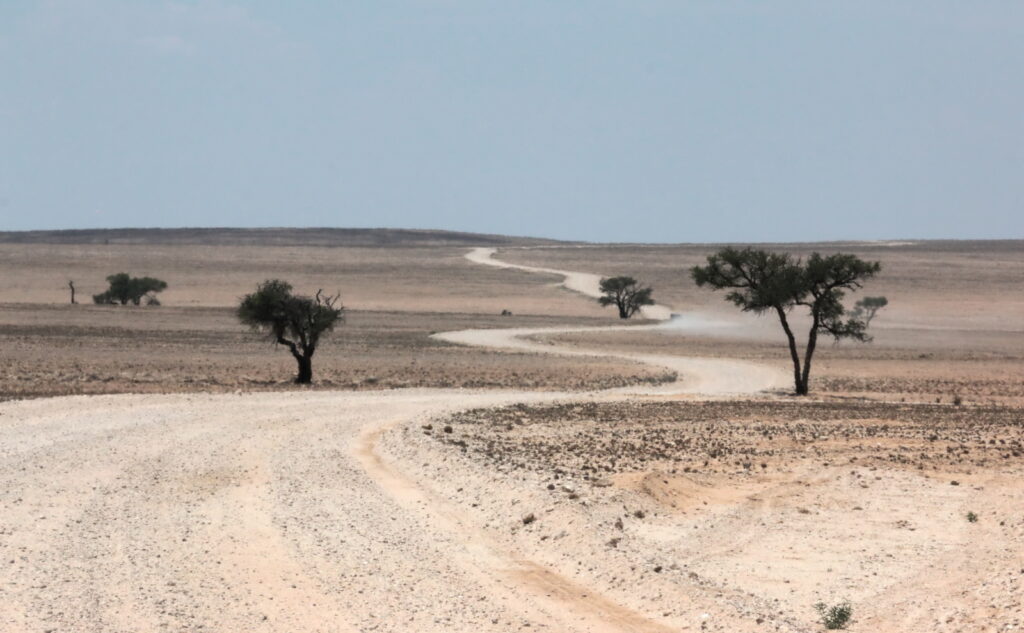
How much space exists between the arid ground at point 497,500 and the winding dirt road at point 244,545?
0.04 metres

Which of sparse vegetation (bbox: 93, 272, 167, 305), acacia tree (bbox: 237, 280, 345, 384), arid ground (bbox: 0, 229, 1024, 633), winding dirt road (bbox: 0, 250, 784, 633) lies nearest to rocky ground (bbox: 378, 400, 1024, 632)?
arid ground (bbox: 0, 229, 1024, 633)

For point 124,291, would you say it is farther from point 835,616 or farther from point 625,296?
point 835,616

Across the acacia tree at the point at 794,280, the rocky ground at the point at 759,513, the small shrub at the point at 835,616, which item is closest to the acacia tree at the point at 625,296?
the acacia tree at the point at 794,280

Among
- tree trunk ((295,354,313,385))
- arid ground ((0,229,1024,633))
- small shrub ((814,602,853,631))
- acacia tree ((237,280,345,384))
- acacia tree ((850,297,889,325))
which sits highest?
acacia tree ((237,280,345,384))

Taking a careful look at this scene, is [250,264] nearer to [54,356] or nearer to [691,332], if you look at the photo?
[691,332]

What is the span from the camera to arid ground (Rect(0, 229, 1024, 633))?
10.4 metres

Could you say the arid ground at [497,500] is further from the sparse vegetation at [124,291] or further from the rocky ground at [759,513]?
the sparse vegetation at [124,291]

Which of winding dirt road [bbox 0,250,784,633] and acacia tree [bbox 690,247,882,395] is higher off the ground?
acacia tree [bbox 690,247,882,395]

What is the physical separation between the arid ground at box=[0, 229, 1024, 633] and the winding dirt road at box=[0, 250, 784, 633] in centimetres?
4

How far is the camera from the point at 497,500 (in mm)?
15000

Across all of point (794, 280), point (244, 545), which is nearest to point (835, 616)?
point (244, 545)

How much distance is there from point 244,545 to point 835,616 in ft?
20.6

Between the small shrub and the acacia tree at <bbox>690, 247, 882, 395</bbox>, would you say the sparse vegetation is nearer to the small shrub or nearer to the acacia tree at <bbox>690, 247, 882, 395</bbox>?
the acacia tree at <bbox>690, 247, 882, 395</bbox>

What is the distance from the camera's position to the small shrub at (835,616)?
9.70 m
